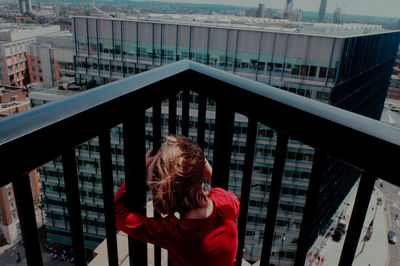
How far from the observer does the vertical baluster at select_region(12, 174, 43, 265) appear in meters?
0.79

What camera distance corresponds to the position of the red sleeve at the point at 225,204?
138 cm

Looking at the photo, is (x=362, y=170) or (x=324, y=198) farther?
(x=324, y=198)

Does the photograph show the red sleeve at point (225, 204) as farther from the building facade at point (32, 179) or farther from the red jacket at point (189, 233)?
the building facade at point (32, 179)

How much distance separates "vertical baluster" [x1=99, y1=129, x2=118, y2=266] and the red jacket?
0.14 ft

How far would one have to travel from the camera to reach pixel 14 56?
44.9m

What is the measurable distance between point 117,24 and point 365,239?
86.4ft

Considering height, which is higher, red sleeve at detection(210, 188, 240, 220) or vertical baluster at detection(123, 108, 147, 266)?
vertical baluster at detection(123, 108, 147, 266)

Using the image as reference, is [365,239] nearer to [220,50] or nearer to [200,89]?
[220,50]

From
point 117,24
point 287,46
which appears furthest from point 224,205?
point 117,24

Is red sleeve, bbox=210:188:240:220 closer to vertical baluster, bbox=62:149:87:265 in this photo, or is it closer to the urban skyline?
vertical baluster, bbox=62:149:87:265

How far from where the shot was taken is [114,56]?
76.0 feet

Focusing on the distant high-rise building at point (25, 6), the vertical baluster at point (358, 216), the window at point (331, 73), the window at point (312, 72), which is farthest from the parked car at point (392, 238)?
the distant high-rise building at point (25, 6)

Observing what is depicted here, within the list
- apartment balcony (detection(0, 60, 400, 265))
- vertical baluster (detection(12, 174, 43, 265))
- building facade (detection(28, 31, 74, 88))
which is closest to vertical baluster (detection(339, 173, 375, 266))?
apartment balcony (detection(0, 60, 400, 265))

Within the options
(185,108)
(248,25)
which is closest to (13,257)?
(248,25)
